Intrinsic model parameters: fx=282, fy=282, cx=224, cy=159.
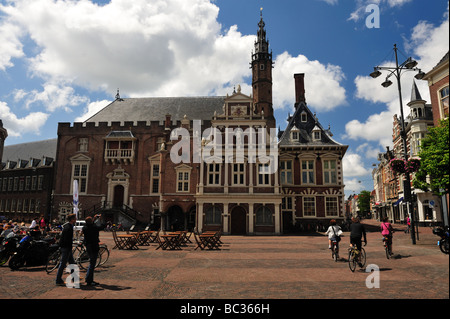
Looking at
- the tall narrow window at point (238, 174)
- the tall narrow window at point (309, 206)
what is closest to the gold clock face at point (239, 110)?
the tall narrow window at point (238, 174)

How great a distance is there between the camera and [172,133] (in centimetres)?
3569

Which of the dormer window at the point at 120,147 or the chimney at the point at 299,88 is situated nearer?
the dormer window at the point at 120,147

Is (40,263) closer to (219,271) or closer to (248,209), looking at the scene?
(219,271)

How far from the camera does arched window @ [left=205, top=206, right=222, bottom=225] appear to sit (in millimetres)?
27297

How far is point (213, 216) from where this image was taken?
27422 millimetres

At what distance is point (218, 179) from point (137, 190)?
42.2ft

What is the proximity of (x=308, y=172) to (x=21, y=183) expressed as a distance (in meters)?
45.1

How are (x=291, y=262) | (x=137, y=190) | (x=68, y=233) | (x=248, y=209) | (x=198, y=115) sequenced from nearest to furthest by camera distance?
(x=68, y=233) → (x=291, y=262) → (x=248, y=209) → (x=137, y=190) → (x=198, y=115)

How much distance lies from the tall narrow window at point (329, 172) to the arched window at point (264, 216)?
28.1 ft

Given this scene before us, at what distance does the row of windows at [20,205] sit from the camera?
1665 inches

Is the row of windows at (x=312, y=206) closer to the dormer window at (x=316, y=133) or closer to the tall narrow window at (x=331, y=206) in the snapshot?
the tall narrow window at (x=331, y=206)

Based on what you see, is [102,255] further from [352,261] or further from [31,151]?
[31,151]
